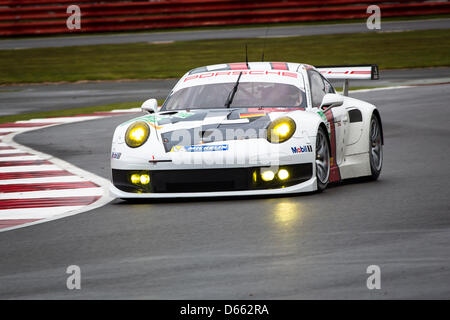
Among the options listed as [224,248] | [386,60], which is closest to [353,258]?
[224,248]

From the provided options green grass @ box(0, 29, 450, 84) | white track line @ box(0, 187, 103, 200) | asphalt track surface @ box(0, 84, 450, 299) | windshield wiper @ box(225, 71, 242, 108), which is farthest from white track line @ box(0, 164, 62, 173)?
green grass @ box(0, 29, 450, 84)

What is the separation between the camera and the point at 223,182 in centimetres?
823

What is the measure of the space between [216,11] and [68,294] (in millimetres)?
29227

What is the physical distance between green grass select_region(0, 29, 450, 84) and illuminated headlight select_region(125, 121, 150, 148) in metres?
15.2

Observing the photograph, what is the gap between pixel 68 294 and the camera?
17.3 feet

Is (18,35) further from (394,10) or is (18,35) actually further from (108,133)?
(108,133)

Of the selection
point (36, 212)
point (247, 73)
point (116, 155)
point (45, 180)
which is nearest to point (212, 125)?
point (116, 155)

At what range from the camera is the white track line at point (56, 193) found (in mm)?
9219

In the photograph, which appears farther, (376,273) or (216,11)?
(216,11)

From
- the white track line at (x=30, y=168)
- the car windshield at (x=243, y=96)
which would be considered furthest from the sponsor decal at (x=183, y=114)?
the white track line at (x=30, y=168)

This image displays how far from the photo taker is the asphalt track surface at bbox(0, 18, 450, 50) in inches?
1195

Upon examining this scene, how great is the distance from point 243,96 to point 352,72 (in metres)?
1.93
